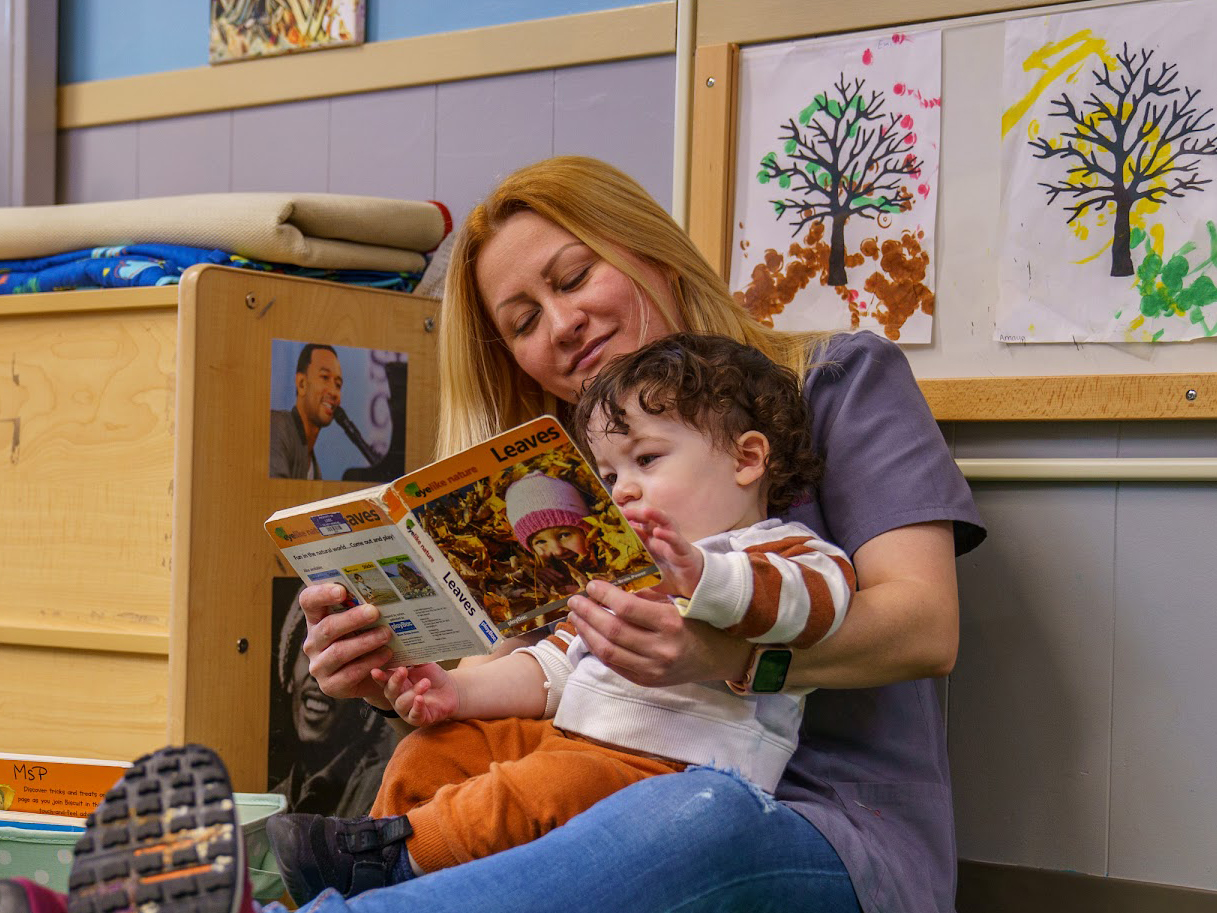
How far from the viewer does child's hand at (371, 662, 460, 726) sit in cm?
125

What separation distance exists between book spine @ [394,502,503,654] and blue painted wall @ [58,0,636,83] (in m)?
1.17

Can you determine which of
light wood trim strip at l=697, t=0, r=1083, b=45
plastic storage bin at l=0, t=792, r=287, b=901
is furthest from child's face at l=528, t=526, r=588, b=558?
light wood trim strip at l=697, t=0, r=1083, b=45

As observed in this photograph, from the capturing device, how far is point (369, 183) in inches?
85.4

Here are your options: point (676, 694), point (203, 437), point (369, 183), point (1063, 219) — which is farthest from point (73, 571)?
→ point (1063, 219)

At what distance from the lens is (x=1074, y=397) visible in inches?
61.8

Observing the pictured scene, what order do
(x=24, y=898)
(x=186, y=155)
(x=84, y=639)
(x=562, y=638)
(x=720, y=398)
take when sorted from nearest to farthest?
1. (x=24, y=898)
2. (x=720, y=398)
3. (x=562, y=638)
4. (x=84, y=639)
5. (x=186, y=155)

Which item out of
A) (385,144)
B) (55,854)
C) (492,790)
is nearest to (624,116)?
(385,144)

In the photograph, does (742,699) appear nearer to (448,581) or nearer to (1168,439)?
(448,581)

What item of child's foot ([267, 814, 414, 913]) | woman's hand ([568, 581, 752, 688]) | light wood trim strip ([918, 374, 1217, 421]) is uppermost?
light wood trim strip ([918, 374, 1217, 421])

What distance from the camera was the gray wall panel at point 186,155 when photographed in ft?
7.48

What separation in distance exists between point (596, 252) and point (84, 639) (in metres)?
0.88

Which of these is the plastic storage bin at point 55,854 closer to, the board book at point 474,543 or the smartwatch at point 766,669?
the board book at point 474,543

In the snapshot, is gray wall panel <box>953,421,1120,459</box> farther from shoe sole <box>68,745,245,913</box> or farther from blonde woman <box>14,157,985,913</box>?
shoe sole <box>68,745,245,913</box>

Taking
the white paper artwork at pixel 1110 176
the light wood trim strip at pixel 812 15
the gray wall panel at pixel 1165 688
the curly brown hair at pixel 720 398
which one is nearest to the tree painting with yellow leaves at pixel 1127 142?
the white paper artwork at pixel 1110 176
